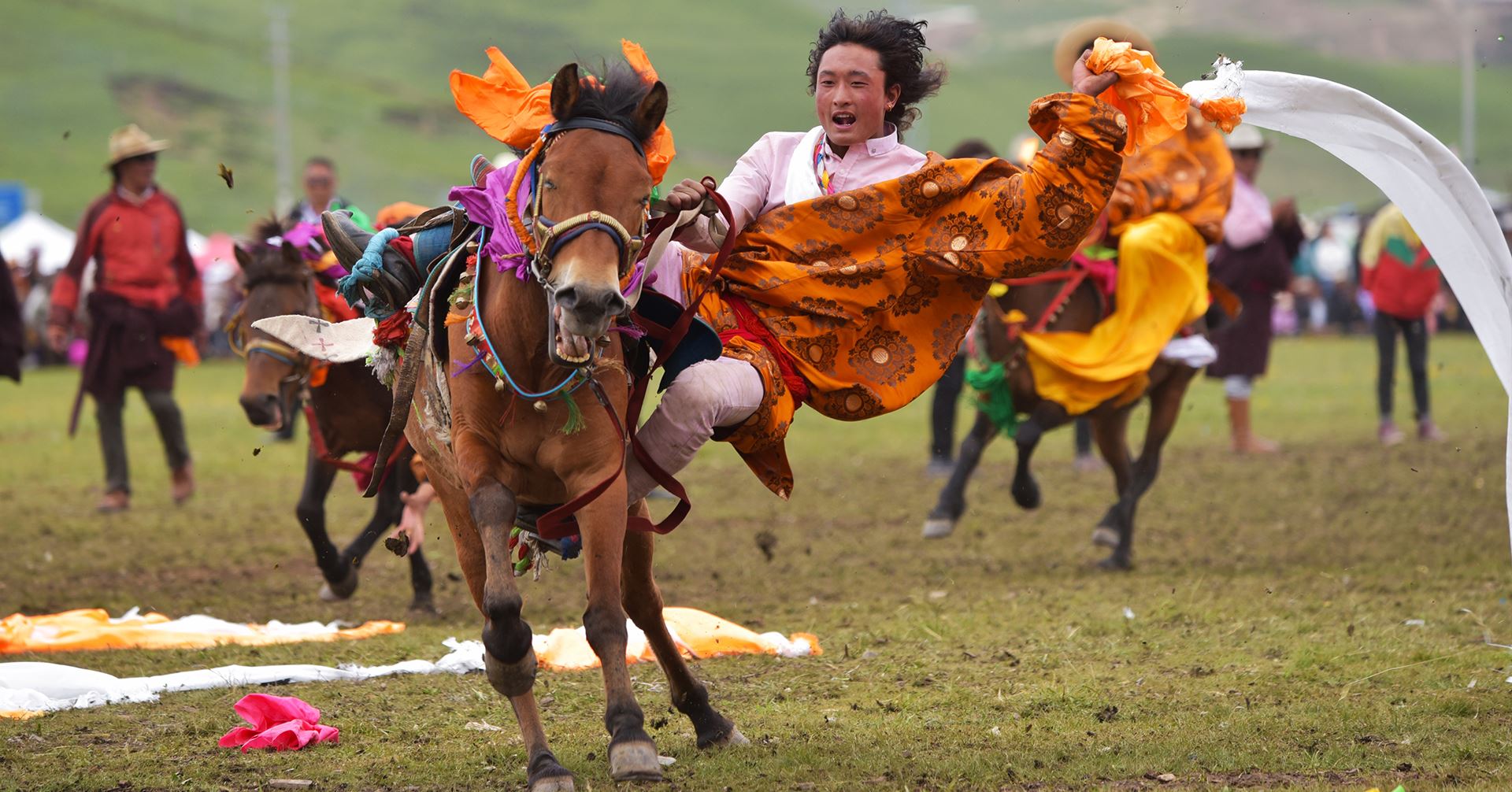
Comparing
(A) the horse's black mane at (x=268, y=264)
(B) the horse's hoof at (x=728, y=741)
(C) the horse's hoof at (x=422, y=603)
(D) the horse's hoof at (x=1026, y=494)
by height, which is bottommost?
(C) the horse's hoof at (x=422, y=603)

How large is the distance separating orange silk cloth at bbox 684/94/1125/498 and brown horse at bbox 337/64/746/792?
20.2 inches

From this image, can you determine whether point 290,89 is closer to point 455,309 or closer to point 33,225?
point 33,225

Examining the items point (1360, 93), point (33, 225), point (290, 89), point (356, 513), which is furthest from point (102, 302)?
point (290, 89)

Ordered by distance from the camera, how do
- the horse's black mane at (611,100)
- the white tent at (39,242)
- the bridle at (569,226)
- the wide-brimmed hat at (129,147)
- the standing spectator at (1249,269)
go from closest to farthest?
the bridle at (569,226)
the horse's black mane at (611,100)
the wide-brimmed hat at (129,147)
the standing spectator at (1249,269)
the white tent at (39,242)

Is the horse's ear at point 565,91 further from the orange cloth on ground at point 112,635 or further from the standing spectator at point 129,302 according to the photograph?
the standing spectator at point 129,302

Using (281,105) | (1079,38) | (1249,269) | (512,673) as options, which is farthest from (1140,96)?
(281,105)

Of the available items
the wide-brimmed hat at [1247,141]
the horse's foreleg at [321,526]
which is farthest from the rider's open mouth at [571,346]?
the wide-brimmed hat at [1247,141]

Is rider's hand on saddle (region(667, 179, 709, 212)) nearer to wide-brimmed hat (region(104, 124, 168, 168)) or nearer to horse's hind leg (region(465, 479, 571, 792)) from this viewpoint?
Result: horse's hind leg (region(465, 479, 571, 792))

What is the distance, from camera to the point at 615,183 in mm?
4359

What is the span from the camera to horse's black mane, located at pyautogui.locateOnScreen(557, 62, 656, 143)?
4480 mm

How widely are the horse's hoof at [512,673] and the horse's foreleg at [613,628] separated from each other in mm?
205

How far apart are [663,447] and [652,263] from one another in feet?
1.87

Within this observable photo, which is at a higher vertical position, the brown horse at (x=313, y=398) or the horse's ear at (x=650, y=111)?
the horse's ear at (x=650, y=111)

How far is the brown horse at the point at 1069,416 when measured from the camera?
30.8 feet
